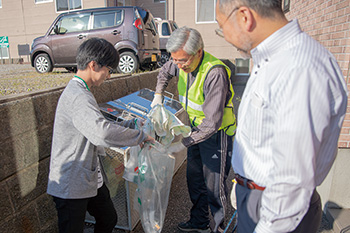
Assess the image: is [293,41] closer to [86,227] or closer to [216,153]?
[216,153]

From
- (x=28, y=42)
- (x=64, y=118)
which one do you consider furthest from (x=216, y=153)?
(x=28, y=42)

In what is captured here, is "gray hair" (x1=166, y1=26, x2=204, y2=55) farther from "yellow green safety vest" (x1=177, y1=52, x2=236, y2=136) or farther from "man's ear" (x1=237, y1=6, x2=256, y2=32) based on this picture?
"man's ear" (x1=237, y1=6, x2=256, y2=32)

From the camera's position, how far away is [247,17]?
100 centimetres

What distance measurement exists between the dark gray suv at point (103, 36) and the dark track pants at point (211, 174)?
3.70 metres

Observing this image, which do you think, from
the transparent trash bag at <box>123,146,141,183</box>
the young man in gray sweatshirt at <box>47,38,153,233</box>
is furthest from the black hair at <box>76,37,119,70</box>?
the transparent trash bag at <box>123,146,141,183</box>

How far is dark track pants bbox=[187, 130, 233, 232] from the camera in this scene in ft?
7.39

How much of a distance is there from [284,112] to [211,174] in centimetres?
155

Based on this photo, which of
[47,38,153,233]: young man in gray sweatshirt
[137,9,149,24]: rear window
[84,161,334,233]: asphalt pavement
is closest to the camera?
[47,38,153,233]: young man in gray sweatshirt

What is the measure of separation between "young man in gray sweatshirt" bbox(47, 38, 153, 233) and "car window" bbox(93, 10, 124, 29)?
4741mm

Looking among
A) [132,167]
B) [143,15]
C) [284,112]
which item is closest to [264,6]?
[284,112]

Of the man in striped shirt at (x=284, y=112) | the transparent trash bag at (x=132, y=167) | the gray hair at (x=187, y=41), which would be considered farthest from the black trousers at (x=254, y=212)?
the gray hair at (x=187, y=41)

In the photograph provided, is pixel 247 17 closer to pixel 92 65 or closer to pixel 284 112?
pixel 284 112

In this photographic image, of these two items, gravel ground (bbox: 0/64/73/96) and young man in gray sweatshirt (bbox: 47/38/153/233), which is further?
gravel ground (bbox: 0/64/73/96)

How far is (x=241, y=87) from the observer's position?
10.3m
